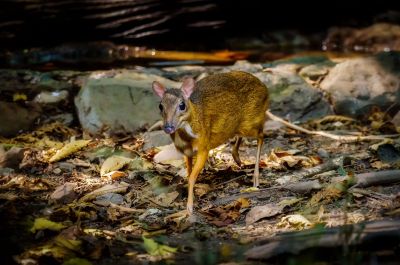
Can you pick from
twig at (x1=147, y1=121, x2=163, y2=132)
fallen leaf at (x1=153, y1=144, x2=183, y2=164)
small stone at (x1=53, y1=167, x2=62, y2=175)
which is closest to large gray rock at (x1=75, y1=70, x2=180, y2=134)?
twig at (x1=147, y1=121, x2=163, y2=132)

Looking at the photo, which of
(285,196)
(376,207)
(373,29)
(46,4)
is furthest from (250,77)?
(373,29)

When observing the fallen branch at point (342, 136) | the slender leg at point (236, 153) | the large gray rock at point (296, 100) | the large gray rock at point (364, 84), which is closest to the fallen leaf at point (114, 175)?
the slender leg at point (236, 153)

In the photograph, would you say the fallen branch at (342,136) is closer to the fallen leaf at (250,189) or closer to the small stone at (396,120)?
the small stone at (396,120)

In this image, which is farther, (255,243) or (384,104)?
(384,104)

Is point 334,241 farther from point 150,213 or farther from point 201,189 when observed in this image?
point 201,189

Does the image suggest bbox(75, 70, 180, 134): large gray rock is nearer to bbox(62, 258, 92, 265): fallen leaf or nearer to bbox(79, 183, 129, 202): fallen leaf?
bbox(79, 183, 129, 202): fallen leaf

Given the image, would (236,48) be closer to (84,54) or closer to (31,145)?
(84,54)
